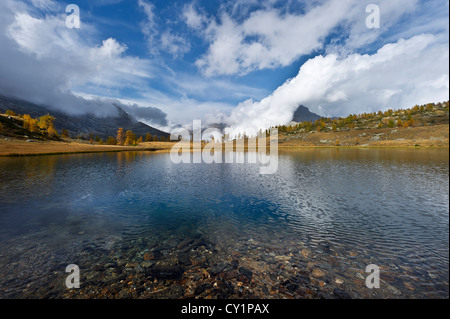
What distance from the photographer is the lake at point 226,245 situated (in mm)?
8422

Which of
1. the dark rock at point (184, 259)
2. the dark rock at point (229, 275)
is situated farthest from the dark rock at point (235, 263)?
the dark rock at point (184, 259)

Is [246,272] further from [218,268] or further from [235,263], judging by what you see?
[218,268]

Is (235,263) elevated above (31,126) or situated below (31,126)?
below

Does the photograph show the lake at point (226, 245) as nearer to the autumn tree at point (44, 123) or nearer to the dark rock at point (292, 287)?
the dark rock at point (292, 287)

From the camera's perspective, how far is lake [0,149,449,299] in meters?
8.42

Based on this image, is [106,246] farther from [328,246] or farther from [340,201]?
[340,201]

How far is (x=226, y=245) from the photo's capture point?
40.6 ft

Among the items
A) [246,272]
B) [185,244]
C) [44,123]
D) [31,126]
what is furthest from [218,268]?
[44,123]

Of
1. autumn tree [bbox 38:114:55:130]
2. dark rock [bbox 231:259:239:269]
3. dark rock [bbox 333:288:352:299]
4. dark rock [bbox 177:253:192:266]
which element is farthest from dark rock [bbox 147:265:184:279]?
autumn tree [bbox 38:114:55:130]

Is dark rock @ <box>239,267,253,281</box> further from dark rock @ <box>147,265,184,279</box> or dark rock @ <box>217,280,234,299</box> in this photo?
dark rock @ <box>147,265,184,279</box>

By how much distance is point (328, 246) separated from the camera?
1196 cm

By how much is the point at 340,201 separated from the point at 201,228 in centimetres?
1648
